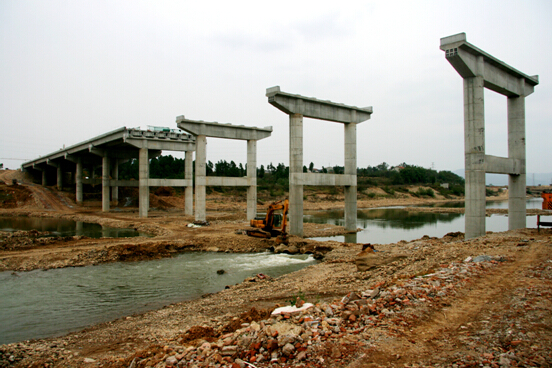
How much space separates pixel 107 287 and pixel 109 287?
3.0 inches

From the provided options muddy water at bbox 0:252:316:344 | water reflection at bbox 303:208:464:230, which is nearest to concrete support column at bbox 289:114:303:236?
muddy water at bbox 0:252:316:344

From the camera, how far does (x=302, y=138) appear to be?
25.7m

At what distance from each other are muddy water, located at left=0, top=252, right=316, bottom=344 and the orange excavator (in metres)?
3.47

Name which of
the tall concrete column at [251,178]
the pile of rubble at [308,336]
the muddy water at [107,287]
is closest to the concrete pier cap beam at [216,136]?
the tall concrete column at [251,178]

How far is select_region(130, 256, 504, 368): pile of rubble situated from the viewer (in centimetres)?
567

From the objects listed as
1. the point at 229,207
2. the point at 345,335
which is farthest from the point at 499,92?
the point at 229,207

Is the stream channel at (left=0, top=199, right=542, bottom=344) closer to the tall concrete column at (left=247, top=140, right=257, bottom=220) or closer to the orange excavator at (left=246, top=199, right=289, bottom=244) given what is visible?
the orange excavator at (left=246, top=199, right=289, bottom=244)

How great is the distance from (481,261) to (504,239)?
6608mm

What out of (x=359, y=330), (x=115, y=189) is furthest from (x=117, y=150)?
(x=359, y=330)

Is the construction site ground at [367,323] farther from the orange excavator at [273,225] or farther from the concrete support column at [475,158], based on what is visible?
the orange excavator at [273,225]

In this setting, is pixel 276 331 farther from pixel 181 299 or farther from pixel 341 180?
pixel 341 180

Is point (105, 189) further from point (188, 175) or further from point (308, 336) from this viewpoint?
point (308, 336)

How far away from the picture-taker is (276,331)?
6355mm

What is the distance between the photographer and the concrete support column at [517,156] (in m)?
22.1
